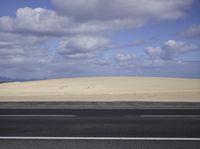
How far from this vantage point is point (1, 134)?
1002cm

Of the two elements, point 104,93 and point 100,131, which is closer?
point 100,131

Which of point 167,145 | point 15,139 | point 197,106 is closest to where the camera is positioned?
point 167,145

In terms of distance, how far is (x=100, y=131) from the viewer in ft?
34.1

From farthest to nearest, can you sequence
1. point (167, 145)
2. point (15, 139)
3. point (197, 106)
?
point (197, 106) → point (15, 139) → point (167, 145)

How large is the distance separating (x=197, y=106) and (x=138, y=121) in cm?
714

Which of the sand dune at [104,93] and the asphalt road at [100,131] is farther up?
the sand dune at [104,93]

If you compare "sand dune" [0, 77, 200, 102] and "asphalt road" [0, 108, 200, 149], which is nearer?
"asphalt road" [0, 108, 200, 149]

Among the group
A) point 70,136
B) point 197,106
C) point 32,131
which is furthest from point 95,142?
point 197,106

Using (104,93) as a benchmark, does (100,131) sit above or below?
below

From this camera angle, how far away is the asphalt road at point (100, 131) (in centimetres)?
859

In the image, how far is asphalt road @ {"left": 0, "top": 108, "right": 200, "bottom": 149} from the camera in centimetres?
859

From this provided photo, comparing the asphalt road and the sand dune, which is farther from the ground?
the sand dune

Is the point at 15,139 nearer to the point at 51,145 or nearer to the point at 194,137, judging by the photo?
the point at 51,145

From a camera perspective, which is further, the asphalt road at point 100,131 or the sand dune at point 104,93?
the sand dune at point 104,93
